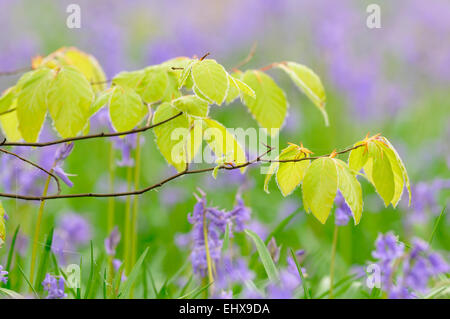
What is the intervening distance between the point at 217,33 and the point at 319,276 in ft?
15.9

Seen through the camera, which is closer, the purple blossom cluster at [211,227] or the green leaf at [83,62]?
the purple blossom cluster at [211,227]

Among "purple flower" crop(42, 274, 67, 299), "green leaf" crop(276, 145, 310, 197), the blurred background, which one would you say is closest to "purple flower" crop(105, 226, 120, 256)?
"purple flower" crop(42, 274, 67, 299)

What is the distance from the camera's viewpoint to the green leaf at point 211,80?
132 cm

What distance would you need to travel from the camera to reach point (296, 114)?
4.59m

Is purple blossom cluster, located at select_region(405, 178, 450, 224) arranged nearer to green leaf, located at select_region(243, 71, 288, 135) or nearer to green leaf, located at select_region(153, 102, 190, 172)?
green leaf, located at select_region(243, 71, 288, 135)

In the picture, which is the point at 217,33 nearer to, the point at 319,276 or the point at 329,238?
the point at 329,238

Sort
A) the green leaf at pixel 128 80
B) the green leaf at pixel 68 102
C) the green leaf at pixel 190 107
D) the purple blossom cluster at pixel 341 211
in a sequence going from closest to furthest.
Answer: the green leaf at pixel 190 107
the green leaf at pixel 68 102
the green leaf at pixel 128 80
the purple blossom cluster at pixel 341 211

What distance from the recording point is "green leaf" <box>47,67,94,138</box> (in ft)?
5.05

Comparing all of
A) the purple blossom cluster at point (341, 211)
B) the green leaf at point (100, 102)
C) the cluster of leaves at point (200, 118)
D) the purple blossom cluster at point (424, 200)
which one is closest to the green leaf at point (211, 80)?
the cluster of leaves at point (200, 118)

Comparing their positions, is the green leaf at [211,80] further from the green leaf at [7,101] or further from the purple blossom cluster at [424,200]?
the purple blossom cluster at [424,200]

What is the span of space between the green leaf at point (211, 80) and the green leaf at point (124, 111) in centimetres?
24

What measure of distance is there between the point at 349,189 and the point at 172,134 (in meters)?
0.41

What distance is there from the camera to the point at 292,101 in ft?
16.8
